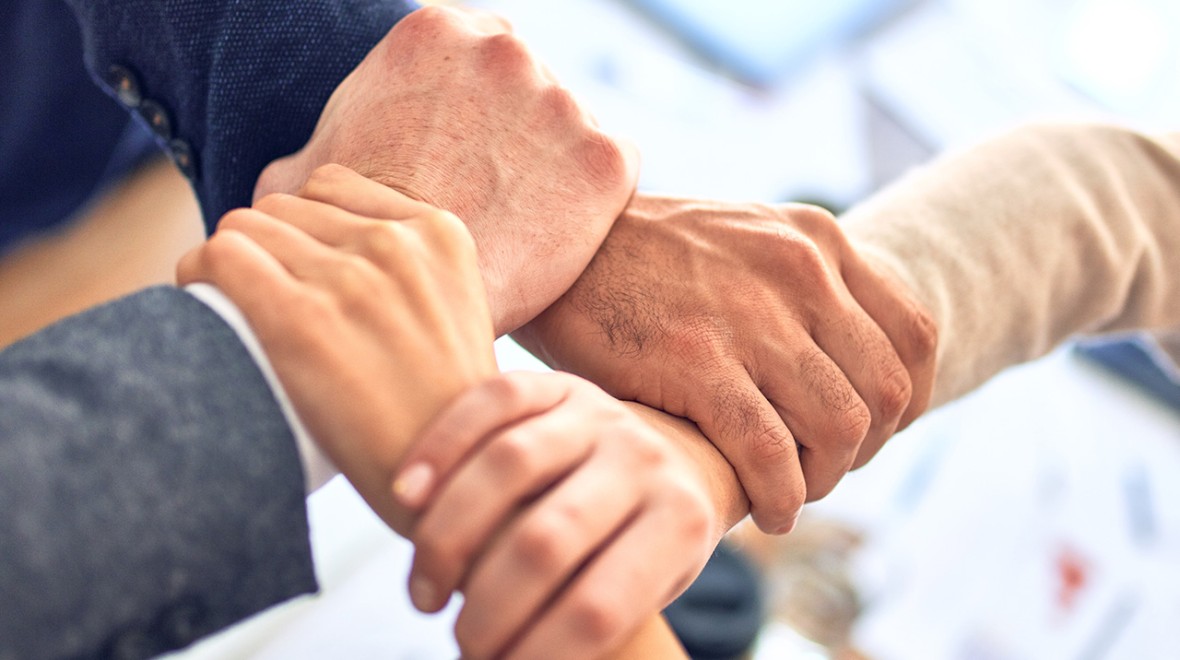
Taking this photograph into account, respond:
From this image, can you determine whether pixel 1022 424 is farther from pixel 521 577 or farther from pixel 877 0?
pixel 521 577

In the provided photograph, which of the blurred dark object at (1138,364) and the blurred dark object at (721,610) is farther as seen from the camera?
the blurred dark object at (1138,364)

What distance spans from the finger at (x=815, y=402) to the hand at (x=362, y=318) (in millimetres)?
204

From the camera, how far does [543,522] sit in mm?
357

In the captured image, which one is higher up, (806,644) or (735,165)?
(735,165)

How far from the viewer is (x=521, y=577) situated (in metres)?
0.36

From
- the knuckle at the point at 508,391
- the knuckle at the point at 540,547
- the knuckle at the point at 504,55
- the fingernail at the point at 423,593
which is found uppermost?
the knuckle at the point at 504,55

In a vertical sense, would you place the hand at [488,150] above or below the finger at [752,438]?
above

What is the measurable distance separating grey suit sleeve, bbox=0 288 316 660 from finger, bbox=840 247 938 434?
0.39 meters

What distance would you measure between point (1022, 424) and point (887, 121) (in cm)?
59

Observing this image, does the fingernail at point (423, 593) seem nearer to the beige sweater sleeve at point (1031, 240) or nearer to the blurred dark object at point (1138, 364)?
the beige sweater sleeve at point (1031, 240)

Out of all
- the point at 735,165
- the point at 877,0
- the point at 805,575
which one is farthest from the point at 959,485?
the point at 877,0

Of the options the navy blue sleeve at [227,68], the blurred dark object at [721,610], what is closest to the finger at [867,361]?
the navy blue sleeve at [227,68]

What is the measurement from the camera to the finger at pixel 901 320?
0.61 m

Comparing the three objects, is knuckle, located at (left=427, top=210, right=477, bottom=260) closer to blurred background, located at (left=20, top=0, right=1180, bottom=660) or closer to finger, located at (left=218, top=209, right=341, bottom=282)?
finger, located at (left=218, top=209, right=341, bottom=282)
